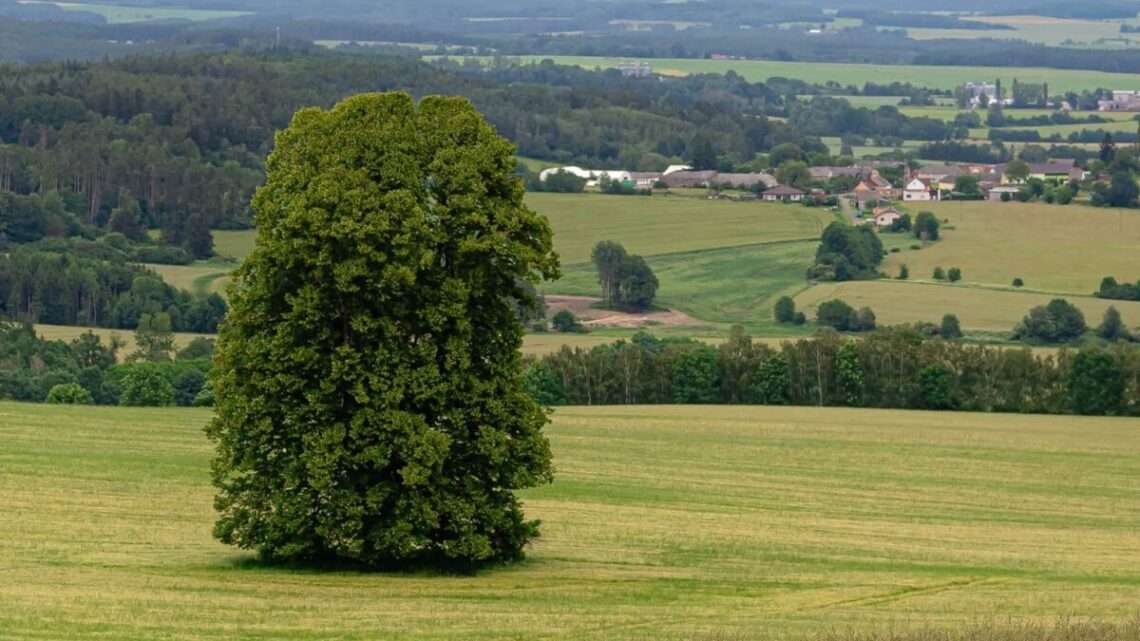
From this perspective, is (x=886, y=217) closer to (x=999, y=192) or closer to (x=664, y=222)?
(x=664, y=222)

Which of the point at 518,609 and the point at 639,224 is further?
the point at 639,224

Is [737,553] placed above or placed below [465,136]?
below

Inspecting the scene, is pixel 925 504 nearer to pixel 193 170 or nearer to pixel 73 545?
pixel 73 545

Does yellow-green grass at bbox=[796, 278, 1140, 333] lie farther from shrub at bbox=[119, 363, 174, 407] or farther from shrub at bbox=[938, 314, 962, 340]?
shrub at bbox=[119, 363, 174, 407]

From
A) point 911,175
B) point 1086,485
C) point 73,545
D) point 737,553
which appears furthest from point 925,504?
point 911,175

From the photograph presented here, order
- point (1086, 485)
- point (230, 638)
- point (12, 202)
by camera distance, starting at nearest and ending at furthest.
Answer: point (230, 638)
point (1086, 485)
point (12, 202)

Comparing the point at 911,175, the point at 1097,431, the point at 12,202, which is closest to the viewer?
the point at 1097,431

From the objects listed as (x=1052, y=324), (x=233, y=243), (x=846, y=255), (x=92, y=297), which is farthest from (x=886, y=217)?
(x=92, y=297)
